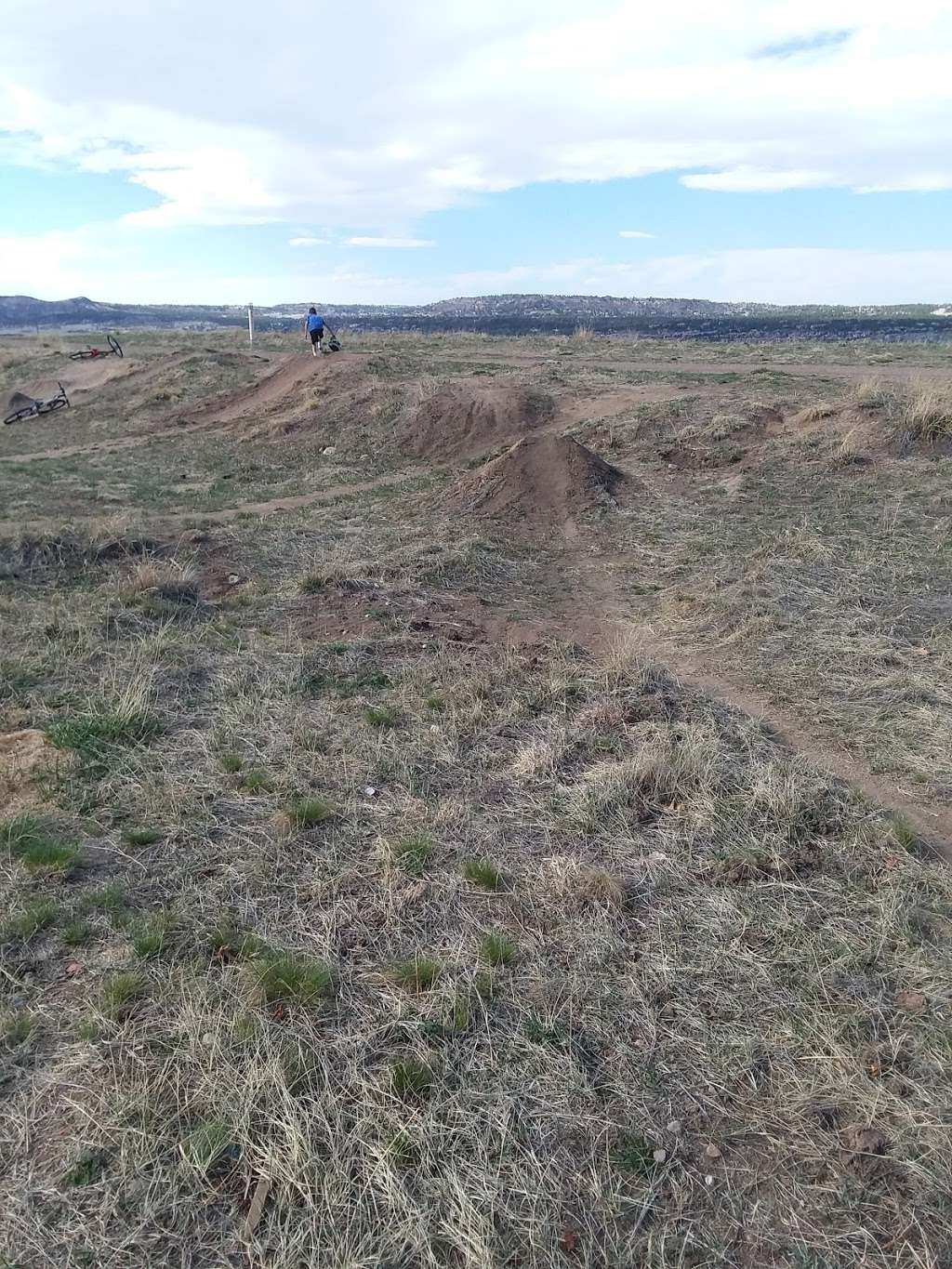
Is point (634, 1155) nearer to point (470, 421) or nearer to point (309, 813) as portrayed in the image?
point (309, 813)

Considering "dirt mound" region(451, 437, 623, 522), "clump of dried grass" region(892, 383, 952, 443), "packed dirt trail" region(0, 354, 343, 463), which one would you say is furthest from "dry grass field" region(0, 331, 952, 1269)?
"packed dirt trail" region(0, 354, 343, 463)

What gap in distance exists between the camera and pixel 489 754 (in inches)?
198

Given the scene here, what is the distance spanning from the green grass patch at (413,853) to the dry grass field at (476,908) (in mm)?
28

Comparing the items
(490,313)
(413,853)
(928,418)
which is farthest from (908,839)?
(490,313)

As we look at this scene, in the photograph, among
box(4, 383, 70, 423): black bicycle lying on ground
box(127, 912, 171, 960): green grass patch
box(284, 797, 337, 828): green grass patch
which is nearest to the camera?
box(127, 912, 171, 960): green grass patch

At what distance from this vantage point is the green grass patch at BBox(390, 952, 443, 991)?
10.6 feet

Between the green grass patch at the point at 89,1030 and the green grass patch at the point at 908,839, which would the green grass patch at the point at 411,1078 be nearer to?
the green grass patch at the point at 89,1030

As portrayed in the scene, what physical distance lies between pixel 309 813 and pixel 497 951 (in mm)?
1421

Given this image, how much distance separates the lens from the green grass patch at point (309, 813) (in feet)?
14.1

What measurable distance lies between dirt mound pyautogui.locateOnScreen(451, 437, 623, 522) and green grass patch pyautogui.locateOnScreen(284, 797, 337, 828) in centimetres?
764

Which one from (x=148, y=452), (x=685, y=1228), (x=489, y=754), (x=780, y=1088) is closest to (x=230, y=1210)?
(x=685, y=1228)

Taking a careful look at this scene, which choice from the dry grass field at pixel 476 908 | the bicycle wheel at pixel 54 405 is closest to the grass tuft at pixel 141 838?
the dry grass field at pixel 476 908

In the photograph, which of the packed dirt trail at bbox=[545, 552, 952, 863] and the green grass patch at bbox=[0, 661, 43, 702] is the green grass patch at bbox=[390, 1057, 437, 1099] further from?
the green grass patch at bbox=[0, 661, 43, 702]

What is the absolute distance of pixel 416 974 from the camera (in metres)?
3.25
